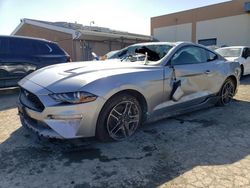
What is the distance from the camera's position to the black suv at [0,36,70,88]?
7070mm

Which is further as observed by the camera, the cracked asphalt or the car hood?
the car hood

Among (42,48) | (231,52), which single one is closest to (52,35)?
(42,48)

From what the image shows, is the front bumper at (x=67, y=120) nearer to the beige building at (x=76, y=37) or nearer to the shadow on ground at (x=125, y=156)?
the shadow on ground at (x=125, y=156)

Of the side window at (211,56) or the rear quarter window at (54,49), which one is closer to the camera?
the side window at (211,56)

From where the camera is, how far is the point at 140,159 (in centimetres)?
320

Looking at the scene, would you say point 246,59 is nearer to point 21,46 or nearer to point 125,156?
point 21,46

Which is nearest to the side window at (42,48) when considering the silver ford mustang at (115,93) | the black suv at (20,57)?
the black suv at (20,57)

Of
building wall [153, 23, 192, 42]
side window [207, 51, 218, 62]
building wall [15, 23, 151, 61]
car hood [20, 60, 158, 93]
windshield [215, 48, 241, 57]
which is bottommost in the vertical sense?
car hood [20, 60, 158, 93]

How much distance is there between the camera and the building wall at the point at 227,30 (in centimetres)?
2298

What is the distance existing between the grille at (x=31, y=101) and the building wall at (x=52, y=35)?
16084mm

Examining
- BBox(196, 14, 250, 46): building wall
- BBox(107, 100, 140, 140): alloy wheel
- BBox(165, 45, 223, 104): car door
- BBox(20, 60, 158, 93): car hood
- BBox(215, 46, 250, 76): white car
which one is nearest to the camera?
BBox(20, 60, 158, 93): car hood

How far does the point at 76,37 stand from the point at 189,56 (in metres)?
15.3

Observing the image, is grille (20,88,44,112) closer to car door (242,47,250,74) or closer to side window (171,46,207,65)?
side window (171,46,207,65)

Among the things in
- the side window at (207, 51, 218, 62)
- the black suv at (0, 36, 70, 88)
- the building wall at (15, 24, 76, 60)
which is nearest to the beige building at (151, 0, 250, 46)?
the building wall at (15, 24, 76, 60)
